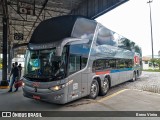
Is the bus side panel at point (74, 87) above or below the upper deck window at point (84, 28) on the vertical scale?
below

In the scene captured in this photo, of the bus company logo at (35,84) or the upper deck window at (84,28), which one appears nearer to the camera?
the bus company logo at (35,84)

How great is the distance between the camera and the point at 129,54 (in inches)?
561

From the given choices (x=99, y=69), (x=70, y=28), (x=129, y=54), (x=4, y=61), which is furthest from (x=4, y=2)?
(x=129, y=54)

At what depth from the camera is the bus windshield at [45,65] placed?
21.5ft

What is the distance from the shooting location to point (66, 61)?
6.64 m

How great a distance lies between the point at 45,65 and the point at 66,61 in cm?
81

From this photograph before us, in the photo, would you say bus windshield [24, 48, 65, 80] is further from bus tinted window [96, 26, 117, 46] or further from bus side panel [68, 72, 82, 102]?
bus tinted window [96, 26, 117, 46]

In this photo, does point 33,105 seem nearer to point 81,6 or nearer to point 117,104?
point 117,104

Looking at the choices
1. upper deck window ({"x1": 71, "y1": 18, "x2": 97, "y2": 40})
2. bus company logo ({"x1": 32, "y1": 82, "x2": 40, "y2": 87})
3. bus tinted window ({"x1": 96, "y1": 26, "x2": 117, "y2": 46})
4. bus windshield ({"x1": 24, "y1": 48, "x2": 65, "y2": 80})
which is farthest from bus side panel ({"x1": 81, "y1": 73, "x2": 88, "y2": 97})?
bus tinted window ({"x1": 96, "y1": 26, "x2": 117, "y2": 46})

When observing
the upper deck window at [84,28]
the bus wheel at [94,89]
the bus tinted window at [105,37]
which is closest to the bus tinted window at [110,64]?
the bus wheel at [94,89]

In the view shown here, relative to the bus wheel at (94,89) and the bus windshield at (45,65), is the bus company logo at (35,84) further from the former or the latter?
the bus wheel at (94,89)

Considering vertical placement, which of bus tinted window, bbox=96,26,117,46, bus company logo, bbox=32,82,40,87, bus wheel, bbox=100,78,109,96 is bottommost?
bus wheel, bbox=100,78,109,96

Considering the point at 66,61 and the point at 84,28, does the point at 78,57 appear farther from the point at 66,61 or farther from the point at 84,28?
the point at 84,28

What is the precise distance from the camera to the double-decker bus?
655 centimetres
